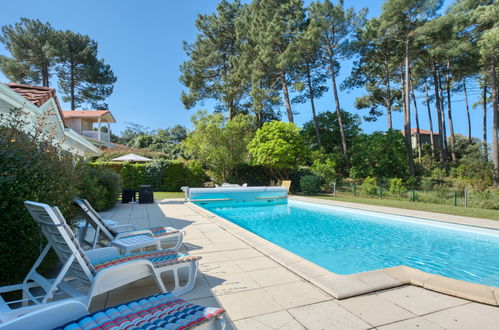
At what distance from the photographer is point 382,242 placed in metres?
6.85

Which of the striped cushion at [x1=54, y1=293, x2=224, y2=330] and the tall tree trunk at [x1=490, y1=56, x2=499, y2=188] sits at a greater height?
the tall tree trunk at [x1=490, y1=56, x2=499, y2=188]

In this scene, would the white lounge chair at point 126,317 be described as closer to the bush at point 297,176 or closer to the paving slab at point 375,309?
the paving slab at point 375,309

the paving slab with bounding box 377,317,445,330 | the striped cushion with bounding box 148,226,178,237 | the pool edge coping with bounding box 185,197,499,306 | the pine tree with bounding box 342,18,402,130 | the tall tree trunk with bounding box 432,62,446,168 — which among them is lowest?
the paving slab with bounding box 377,317,445,330

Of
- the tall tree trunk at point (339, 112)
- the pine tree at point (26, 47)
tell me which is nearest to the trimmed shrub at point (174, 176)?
the tall tree trunk at point (339, 112)

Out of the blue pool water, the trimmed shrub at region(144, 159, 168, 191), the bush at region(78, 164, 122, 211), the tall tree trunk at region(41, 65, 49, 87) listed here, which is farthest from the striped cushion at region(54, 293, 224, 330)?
the tall tree trunk at region(41, 65, 49, 87)

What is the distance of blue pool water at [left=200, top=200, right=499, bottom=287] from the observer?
5281 mm

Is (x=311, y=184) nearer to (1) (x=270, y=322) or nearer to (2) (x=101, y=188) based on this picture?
(2) (x=101, y=188)

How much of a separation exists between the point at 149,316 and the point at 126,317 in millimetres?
144

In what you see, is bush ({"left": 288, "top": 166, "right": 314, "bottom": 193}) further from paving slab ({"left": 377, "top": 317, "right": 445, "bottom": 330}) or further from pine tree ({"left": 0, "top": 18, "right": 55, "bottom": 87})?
pine tree ({"left": 0, "top": 18, "right": 55, "bottom": 87})

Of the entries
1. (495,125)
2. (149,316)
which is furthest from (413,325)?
(495,125)

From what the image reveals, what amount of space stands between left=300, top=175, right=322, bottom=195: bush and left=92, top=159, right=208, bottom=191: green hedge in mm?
6976

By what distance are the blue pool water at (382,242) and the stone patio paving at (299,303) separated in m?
2.18

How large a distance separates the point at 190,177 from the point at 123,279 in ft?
53.0

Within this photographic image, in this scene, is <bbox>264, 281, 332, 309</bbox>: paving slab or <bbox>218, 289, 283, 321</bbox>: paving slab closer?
<bbox>218, 289, 283, 321</bbox>: paving slab
